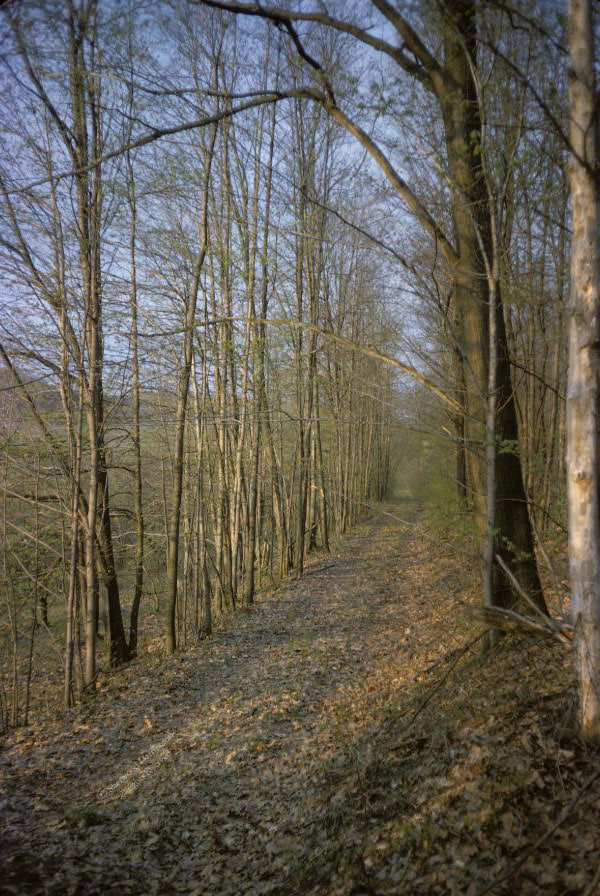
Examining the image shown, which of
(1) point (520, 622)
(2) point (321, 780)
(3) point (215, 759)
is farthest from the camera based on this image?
(3) point (215, 759)

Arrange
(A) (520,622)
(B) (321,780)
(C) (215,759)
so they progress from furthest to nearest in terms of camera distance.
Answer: (C) (215,759), (B) (321,780), (A) (520,622)

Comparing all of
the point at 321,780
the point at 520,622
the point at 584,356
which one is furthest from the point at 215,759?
the point at 584,356

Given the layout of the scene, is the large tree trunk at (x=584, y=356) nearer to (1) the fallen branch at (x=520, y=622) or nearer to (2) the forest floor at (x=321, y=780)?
(1) the fallen branch at (x=520, y=622)

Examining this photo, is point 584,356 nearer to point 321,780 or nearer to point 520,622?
point 520,622

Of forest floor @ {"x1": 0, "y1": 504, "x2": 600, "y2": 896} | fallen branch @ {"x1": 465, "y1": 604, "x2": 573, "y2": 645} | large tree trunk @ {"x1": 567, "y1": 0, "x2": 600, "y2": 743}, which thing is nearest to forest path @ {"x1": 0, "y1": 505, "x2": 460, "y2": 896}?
forest floor @ {"x1": 0, "y1": 504, "x2": 600, "y2": 896}

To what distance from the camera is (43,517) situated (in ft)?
28.6

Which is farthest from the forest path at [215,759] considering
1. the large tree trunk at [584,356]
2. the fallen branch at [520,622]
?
the large tree trunk at [584,356]

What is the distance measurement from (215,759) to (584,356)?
190 inches

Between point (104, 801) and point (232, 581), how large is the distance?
22.5 feet

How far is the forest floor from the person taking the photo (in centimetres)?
276

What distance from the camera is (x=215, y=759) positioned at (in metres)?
5.02

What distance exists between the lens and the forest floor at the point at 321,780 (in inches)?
108

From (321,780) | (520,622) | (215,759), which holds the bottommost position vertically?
(215,759)

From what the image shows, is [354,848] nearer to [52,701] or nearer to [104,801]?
[104,801]
